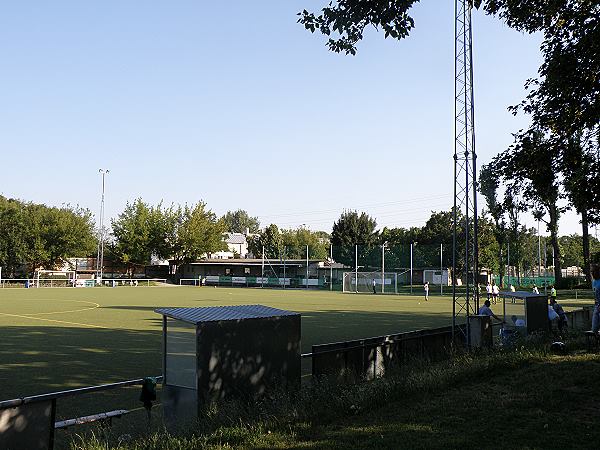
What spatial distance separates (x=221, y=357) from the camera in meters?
7.99

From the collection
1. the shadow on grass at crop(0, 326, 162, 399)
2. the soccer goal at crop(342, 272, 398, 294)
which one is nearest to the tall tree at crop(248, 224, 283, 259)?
the soccer goal at crop(342, 272, 398, 294)

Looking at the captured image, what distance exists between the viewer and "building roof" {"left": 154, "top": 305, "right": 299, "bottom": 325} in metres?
8.02

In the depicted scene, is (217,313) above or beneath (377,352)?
above

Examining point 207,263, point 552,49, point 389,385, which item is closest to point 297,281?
point 207,263

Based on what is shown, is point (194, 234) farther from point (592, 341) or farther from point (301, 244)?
point (592, 341)

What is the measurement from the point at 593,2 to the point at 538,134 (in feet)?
15.0

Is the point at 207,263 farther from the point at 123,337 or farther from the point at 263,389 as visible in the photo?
the point at 263,389

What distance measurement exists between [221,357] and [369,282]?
6029cm

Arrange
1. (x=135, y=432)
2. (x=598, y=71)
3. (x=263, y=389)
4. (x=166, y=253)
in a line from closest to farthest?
(x=135, y=432) < (x=263, y=389) < (x=598, y=71) < (x=166, y=253)

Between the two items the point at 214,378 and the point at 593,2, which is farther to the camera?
the point at 593,2

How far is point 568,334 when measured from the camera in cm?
1577

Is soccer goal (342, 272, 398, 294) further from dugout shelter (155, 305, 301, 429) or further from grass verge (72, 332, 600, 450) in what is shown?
dugout shelter (155, 305, 301, 429)

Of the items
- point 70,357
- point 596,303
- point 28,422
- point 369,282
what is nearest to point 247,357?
point 28,422

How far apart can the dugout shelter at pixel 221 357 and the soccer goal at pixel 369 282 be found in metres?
57.2
